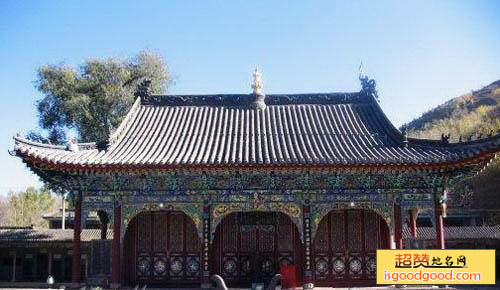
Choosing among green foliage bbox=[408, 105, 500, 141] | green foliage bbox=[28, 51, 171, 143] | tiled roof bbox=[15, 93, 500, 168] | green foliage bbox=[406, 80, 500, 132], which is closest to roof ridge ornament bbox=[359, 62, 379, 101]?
tiled roof bbox=[15, 93, 500, 168]

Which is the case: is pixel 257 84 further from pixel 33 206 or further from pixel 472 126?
pixel 472 126

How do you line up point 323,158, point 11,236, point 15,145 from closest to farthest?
point 15,145 < point 323,158 < point 11,236

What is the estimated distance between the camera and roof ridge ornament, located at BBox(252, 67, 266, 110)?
76.6 feet

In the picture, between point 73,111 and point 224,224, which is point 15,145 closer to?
point 224,224

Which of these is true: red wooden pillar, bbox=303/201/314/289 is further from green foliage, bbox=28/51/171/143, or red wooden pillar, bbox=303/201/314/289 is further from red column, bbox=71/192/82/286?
green foliage, bbox=28/51/171/143

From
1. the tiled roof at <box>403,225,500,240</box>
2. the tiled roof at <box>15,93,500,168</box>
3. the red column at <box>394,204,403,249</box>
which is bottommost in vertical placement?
the tiled roof at <box>403,225,500,240</box>

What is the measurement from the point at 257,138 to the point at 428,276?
8.00 m

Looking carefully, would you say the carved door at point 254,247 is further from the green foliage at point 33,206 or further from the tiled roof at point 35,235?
the green foliage at point 33,206

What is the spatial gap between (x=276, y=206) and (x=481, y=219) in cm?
3541

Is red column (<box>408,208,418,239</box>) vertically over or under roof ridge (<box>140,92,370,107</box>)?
under

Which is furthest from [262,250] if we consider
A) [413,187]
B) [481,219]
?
[481,219]

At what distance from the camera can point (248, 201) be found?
18.6 meters

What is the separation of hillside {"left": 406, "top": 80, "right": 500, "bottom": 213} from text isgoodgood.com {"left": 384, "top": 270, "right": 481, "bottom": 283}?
37.0 meters

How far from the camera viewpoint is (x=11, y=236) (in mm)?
32812
